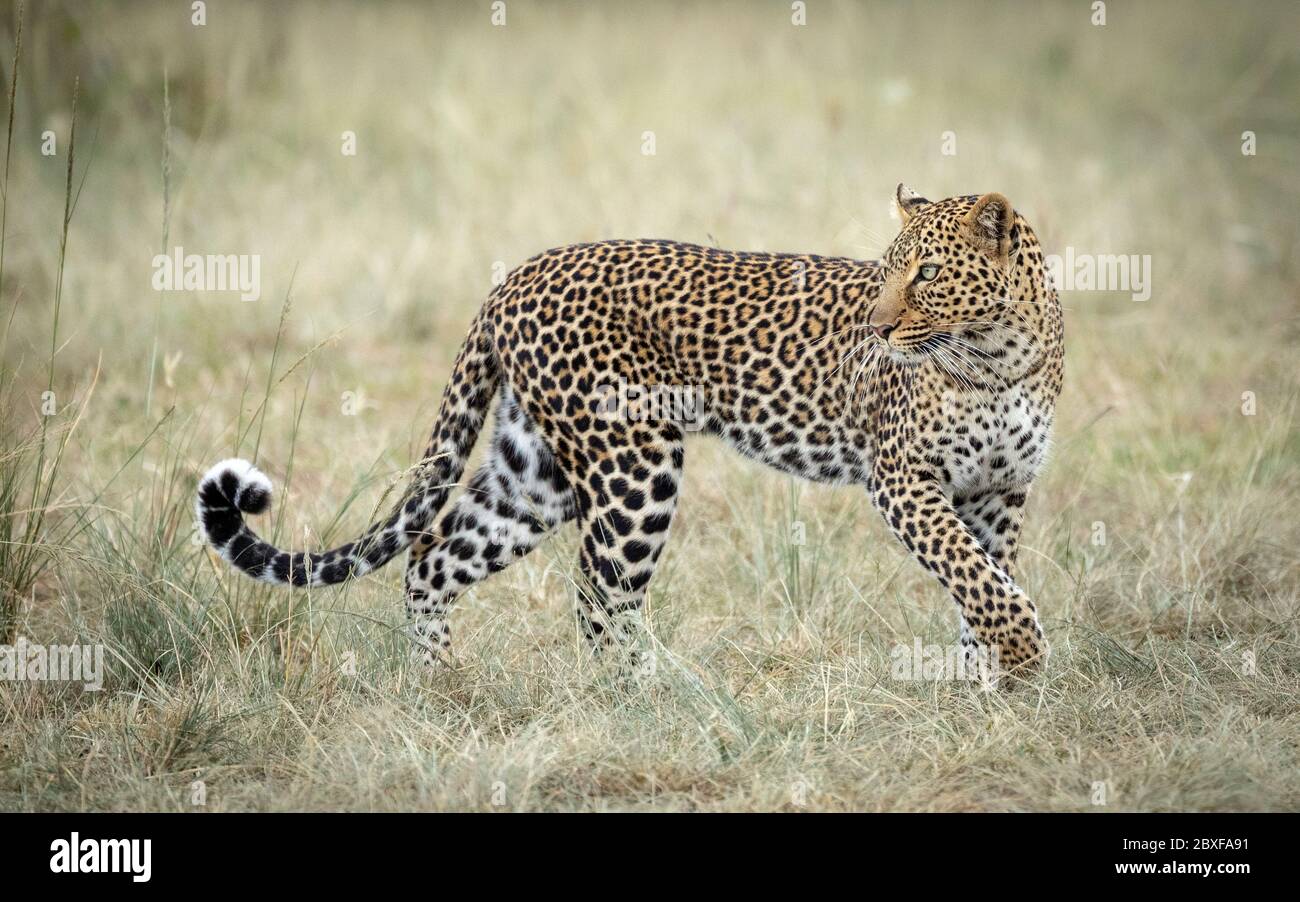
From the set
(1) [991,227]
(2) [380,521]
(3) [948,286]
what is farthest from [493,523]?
(1) [991,227]

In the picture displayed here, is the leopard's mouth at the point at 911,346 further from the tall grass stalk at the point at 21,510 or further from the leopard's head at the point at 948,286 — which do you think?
the tall grass stalk at the point at 21,510

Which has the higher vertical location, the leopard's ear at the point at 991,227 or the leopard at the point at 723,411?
the leopard's ear at the point at 991,227

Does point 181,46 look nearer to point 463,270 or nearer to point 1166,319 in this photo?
point 463,270

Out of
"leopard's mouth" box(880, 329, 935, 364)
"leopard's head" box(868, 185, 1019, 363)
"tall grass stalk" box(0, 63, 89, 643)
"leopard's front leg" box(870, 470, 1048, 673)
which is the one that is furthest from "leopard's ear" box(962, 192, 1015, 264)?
"tall grass stalk" box(0, 63, 89, 643)

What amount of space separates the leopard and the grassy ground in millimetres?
278

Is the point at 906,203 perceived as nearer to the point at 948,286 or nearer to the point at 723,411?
the point at 948,286

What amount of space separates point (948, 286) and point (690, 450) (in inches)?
116

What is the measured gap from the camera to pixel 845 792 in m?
4.88

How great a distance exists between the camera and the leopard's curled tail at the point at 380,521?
18.4 ft

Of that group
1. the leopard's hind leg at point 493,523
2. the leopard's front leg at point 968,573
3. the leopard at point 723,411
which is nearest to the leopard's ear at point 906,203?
the leopard at point 723,411

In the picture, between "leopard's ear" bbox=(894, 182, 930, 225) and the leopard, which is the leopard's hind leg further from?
"leopard's ear" bbox=(894, 182, 930, 225)

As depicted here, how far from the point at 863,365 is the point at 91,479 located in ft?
11.9

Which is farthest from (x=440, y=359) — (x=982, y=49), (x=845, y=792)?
(x=982, y=49)

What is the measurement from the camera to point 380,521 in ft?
19.7
